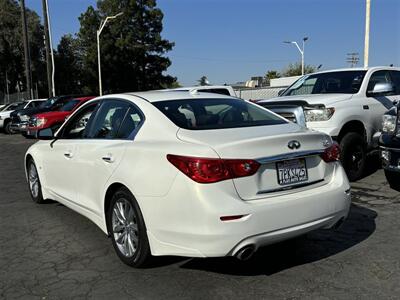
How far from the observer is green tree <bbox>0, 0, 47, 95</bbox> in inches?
1891

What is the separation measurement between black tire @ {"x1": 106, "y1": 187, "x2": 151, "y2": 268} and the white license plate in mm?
1148

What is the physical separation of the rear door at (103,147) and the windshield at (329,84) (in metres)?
4.65

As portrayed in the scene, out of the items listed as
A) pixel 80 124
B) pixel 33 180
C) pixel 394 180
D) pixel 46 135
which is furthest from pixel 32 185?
pixel 394 180

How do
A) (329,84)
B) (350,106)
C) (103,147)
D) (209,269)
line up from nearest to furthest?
(209,269)
(103,147)
(350,106)
(329,84)

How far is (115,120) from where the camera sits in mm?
4641

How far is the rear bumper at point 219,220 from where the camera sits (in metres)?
3.37

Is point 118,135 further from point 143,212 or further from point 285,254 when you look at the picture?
point 285,254

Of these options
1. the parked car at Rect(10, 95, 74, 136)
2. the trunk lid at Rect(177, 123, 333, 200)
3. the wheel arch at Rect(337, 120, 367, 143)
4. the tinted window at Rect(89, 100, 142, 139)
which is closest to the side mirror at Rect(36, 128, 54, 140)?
the tinted window at Rect(89, 100, 142, 139)

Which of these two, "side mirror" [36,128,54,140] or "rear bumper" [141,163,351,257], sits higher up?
"side mirror" [36,128,54,140]

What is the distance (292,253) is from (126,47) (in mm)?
49455

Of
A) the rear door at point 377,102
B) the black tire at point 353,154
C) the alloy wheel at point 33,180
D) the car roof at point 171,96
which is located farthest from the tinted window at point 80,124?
the rear door at point 377,102

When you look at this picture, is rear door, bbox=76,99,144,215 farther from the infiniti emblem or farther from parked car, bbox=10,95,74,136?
parked car, bbox=10,95,74,136

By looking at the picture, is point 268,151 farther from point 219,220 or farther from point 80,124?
point 80,124

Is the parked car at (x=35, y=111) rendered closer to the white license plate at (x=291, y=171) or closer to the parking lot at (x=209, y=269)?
the parking lot at (x=209, y=269)
